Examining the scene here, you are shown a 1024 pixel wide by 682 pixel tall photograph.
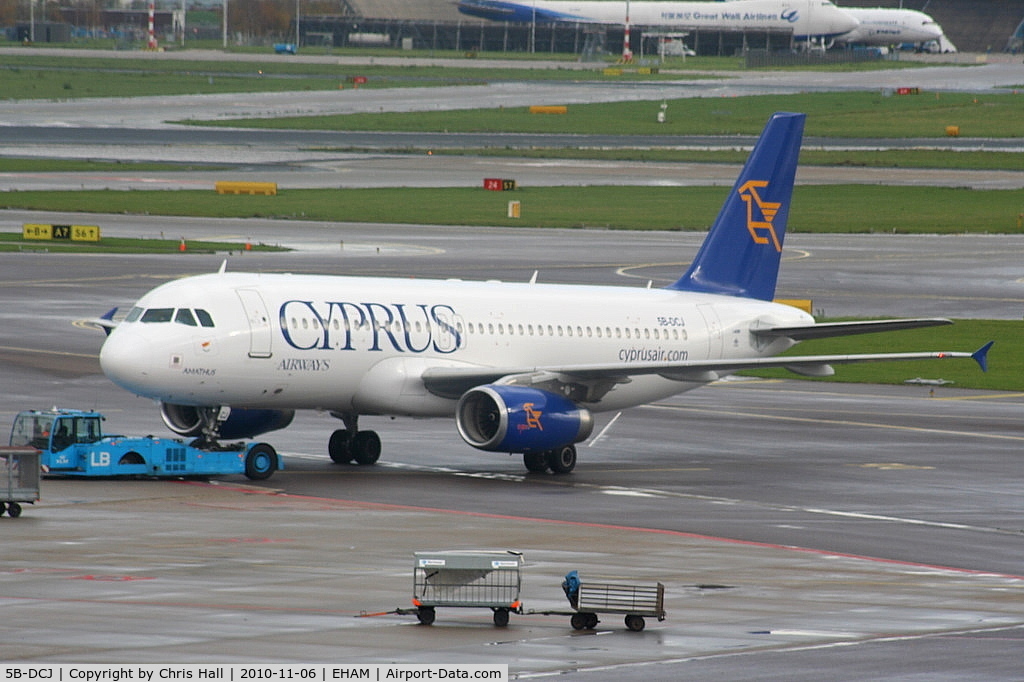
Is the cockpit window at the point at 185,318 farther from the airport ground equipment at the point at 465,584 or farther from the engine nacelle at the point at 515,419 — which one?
the airport ground equipment at the point at 465,584

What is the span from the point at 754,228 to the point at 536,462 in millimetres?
11370

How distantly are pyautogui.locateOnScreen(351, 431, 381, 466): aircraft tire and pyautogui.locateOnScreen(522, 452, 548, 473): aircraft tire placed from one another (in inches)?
146

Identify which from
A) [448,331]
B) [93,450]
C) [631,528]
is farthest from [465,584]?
[448,331]

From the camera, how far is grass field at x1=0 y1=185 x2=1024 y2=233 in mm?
109312

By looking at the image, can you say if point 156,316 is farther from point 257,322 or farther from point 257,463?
point 257,463

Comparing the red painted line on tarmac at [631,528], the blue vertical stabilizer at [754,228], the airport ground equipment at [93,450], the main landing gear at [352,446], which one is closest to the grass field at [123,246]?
the blue vertical stabilizer at [754,228]

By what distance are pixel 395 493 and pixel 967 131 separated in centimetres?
15343

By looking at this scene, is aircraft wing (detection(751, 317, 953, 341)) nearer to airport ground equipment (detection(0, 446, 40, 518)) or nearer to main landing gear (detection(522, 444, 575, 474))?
main landing gear (detection(522, 444, 575, 474))

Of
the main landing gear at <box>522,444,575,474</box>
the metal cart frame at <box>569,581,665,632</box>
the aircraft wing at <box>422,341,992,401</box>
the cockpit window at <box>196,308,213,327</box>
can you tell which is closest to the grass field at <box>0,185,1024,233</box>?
the aircraft wing at <box>422,341,992,401</box>

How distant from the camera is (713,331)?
158 ft

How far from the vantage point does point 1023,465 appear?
4556cm

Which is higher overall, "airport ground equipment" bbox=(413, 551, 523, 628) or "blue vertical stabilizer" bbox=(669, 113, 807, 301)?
"blue vertical stabilizer" bbox=(669, 113, 807, 301)

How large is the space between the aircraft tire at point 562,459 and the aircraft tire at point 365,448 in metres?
4.40

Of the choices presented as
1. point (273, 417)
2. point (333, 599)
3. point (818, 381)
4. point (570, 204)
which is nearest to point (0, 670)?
point (333, 599)
